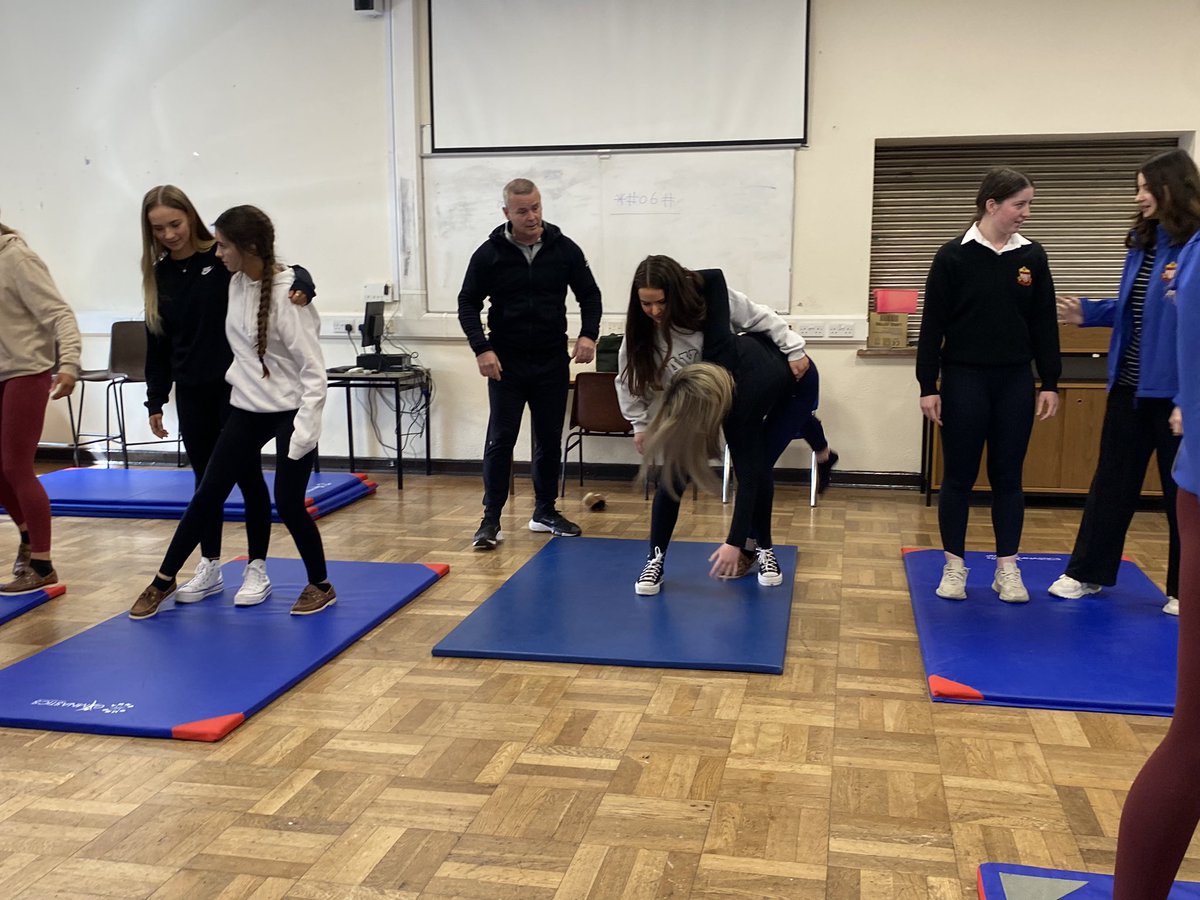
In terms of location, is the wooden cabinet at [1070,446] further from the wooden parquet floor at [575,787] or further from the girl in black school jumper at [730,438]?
the wooden parquet floor at [575,787]

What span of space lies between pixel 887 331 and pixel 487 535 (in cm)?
267

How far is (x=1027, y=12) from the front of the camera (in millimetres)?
5539

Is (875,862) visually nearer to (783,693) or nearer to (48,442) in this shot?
(783,693)

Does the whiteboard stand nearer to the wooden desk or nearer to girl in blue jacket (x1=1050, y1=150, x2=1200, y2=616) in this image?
the wooden desk

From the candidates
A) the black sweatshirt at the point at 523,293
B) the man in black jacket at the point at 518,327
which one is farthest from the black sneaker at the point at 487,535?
the black sweatshirt at the point at 523,293

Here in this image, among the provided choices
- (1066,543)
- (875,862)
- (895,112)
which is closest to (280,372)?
(875,862)

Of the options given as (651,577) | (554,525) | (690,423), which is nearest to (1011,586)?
(651,577)

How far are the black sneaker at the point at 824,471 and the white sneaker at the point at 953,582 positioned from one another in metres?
1.70

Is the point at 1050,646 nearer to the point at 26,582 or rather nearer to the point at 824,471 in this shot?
the point at 824,471

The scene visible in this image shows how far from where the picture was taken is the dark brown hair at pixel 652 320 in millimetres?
3312

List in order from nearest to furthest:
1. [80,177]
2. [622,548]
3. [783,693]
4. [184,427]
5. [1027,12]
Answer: [783,693]
[184,427]
[622,548]
[1027,12]
[80,177]

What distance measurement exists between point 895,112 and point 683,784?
14.5 feet

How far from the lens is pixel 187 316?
3424 mm

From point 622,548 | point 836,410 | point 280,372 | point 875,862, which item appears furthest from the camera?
point 836,410
